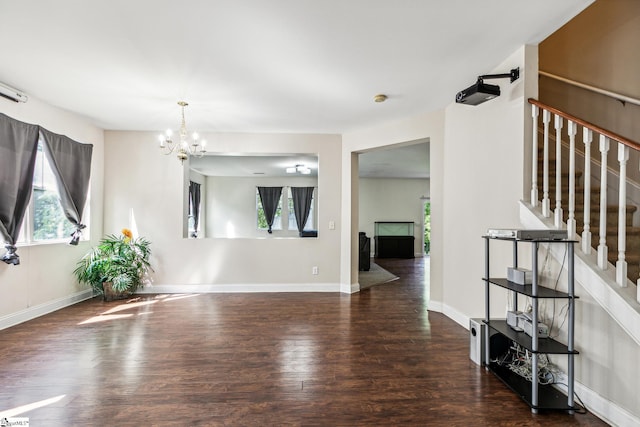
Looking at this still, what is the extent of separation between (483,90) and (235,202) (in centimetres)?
807

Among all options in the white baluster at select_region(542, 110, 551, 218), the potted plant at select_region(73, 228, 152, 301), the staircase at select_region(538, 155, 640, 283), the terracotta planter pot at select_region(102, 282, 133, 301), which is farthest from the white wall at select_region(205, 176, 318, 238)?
the white baluster at select_region(542, 110, 551, 218)

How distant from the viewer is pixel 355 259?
16.4 ft

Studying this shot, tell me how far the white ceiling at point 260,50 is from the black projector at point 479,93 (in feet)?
0.81

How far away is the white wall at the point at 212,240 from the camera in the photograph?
4.81 metres

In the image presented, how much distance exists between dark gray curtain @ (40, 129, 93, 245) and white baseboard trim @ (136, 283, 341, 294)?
1.33 m

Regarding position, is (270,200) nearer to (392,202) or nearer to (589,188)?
(392,202)

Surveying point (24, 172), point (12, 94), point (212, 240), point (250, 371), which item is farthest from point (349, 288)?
point (12, 94)

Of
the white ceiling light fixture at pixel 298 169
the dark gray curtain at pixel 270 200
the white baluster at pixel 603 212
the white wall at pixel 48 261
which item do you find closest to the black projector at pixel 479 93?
the white baluster at pixel 603 212

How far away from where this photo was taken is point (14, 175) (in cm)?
326

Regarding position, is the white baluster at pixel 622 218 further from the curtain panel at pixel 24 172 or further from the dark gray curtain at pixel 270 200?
the dark gray curtain at pixel 270 200

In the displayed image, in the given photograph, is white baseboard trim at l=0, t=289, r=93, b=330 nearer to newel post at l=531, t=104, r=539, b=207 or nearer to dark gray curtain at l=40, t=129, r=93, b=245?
dark gray curtain at l=40, t=129, r=93, b=245

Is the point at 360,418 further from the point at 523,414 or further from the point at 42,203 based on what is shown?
the point at 42,203

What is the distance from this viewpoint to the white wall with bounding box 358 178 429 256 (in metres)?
10.1

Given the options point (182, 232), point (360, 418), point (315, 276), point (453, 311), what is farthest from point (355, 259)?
point (360, 418)
